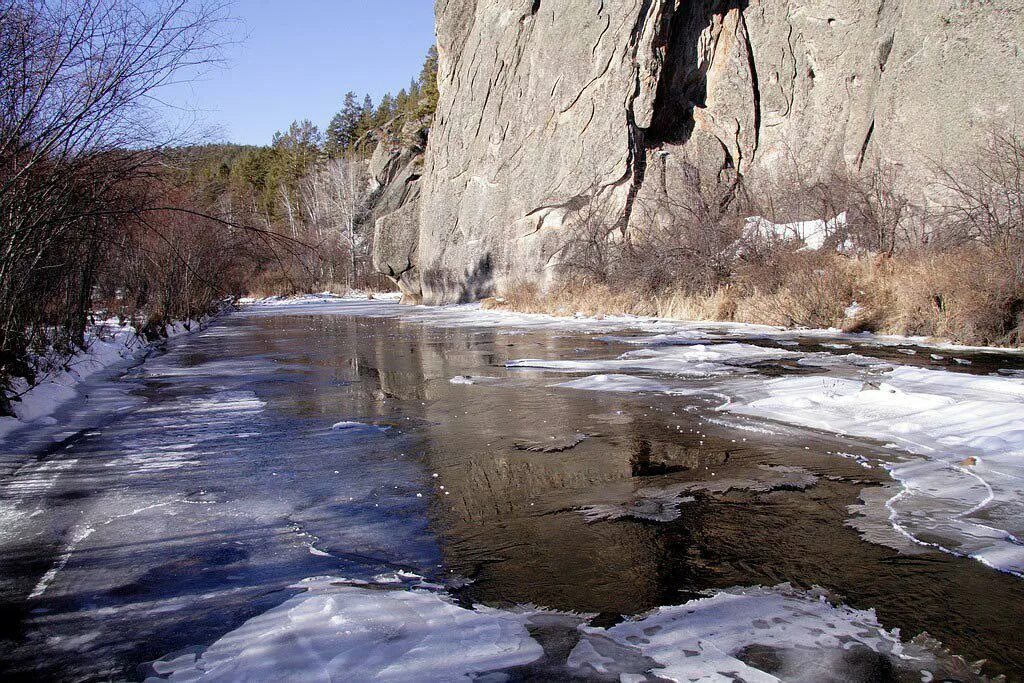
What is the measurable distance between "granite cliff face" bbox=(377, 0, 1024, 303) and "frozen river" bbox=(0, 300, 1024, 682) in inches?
630

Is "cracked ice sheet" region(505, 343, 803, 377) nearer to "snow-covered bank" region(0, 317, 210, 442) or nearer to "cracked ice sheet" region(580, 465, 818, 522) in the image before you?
"cracked ice sheet" region(580, 465, 818, 522)

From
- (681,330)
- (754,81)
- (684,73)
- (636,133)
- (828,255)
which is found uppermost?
(684,73)

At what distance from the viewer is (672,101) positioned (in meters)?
30.2

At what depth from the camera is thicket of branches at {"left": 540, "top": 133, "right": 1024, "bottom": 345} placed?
539 inches

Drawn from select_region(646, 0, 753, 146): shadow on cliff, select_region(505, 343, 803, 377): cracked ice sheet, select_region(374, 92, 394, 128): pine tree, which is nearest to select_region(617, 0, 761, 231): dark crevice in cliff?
select_region(646, 0, 753, 146): shadow on cliff

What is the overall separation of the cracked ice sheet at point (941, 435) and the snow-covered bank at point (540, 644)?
3.95ft

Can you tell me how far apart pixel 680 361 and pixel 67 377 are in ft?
30.2

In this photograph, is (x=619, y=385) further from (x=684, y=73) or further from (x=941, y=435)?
(x=684, y=73)

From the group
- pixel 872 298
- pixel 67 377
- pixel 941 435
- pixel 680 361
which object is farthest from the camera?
pixel 872 298

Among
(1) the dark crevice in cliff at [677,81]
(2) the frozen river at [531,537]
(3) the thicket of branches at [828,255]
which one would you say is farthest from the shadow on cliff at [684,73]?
(2) the frozen river at [531,537]

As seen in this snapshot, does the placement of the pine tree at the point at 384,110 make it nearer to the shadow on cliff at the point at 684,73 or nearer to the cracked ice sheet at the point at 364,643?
the shadow on cliff at the point at 684,73

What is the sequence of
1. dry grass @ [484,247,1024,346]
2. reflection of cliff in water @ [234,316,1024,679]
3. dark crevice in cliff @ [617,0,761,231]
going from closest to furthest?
reflection of cliff in water @ [234,316,1024,679] < dry grass @ [484,247,1024,346] < dark crevice in cliff @ [617,0,761,231]

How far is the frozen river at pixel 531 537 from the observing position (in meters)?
2.97

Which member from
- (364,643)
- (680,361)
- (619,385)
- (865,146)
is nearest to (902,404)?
(619,385)
